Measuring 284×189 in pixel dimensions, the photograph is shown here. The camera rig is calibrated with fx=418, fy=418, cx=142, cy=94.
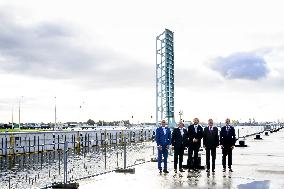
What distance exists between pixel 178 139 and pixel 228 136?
91.1 inches

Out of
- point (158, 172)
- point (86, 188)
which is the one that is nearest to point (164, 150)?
point (158, 172)

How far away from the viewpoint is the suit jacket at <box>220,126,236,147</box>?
1900 centimetres

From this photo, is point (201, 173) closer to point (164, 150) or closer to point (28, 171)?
point (164, 150)

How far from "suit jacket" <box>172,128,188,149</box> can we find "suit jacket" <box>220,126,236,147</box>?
166cm

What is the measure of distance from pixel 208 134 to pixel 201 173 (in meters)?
1.76

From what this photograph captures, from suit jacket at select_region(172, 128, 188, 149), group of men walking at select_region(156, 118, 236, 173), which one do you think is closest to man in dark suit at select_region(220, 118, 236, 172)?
group of men walking at select_region(156, 118, 236, 173)

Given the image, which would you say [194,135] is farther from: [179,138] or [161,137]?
[161,137]

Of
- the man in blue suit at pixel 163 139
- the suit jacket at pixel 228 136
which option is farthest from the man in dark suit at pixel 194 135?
the man in blue suit at pixel 163 139

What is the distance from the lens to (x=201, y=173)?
1809 centimetres

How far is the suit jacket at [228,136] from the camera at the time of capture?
19000 mm

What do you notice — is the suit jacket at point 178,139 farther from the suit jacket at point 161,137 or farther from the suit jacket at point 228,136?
the suit jacket at point 228,136

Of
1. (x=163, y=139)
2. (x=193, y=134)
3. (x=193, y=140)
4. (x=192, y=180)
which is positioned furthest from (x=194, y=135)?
(x=192, y=180)

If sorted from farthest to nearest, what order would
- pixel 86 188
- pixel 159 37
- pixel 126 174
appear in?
pixel 159 37 < pixel 126 174 < pixel 86 188

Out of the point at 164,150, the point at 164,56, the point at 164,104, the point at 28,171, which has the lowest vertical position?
the point at 28,171
